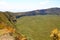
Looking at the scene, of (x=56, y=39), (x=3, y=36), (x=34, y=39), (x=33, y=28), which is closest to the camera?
(x=3, y=36)

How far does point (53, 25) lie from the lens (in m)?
168

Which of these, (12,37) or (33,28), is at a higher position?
(12,37)

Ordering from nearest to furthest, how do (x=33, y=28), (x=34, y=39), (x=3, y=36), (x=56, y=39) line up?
(x=3, y=36), (x=56, y=39), (x=34, y=39), (x=33, y=28)

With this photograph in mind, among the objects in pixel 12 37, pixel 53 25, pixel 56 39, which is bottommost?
pixel 53 25

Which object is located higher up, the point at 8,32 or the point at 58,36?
the point at 8,32

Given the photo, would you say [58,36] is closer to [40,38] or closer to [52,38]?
[52,38]

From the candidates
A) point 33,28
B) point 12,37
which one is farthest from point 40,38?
point 12,37

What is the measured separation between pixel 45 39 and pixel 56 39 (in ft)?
277

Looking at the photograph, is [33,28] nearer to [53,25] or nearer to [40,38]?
[53,25]

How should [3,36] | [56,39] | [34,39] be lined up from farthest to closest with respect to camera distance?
[34,39]
[56,39]
[3,36]

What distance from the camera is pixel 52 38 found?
39.1m

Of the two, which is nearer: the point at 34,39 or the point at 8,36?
the point at 8,36

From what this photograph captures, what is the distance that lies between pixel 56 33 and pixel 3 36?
A: 14.6 meters

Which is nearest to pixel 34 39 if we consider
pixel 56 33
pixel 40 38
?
pixel 40 38
